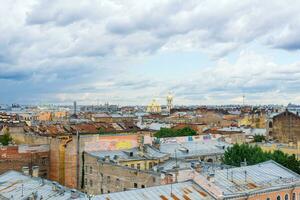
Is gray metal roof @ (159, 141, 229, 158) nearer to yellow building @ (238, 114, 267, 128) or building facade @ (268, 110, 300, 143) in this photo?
building facade @ (268, 110, 300, 143)

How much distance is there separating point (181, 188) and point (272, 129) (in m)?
66.2

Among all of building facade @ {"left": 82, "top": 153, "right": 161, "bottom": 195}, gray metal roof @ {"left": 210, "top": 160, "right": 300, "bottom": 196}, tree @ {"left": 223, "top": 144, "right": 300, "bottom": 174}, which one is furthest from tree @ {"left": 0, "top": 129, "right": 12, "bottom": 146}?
gray metal roof @ {"left": 210, "top": 160, "right": 300, "bottom": 196}

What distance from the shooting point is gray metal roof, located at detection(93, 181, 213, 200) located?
3012 cm

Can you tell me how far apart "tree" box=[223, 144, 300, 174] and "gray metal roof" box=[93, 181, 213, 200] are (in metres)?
19.5

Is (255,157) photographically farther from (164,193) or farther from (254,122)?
(254,122)

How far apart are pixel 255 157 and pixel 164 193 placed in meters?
23.0

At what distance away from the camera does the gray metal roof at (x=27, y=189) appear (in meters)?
33.0

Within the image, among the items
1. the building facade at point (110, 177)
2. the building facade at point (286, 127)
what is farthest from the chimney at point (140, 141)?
the building facade at point (286, 127)

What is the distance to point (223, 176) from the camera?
3662 cm

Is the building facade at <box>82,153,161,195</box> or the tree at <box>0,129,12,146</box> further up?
the tree at <box>0,129,12,146</box>

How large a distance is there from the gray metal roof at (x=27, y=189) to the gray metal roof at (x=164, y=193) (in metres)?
2.30

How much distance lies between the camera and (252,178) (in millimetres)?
37344

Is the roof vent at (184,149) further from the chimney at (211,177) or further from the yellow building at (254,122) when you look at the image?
the yellow building at (254,122)

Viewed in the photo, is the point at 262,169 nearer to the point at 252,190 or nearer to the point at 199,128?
the point at 252,190
